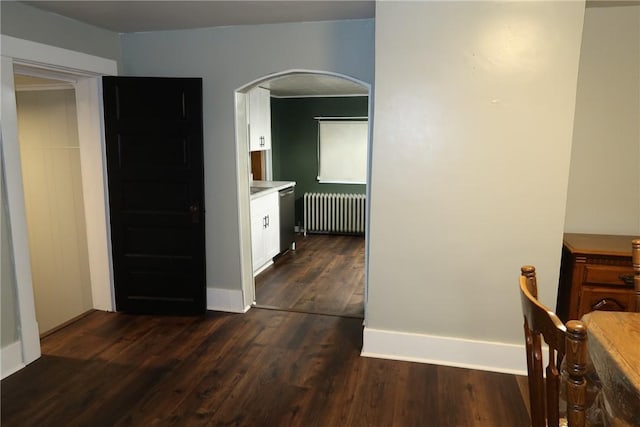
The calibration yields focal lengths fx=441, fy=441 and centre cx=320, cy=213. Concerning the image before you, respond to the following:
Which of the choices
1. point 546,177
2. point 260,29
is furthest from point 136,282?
point 546,177

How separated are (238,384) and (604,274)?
2.26 meters

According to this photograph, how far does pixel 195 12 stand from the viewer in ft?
9.79

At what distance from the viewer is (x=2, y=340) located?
2.73 metres

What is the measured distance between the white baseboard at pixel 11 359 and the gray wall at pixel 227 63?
4.61 feet

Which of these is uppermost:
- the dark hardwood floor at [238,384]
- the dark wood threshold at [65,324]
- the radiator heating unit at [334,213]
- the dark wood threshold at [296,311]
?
the radiator heating unit at [334,213]

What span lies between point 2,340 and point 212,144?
193 centimetres

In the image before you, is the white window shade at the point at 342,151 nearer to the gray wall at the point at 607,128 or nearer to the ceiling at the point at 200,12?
the ceiling at the point at 200,12

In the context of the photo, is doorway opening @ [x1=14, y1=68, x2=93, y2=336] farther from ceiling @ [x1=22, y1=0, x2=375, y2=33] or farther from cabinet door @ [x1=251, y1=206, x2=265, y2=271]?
cabinet door @ [x1=251, y1=206, x2=265, y2=271]

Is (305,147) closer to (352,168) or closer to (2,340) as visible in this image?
(352,168)

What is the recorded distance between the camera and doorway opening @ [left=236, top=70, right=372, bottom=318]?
12.3 feet

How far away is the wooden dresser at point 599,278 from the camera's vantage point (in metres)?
2.55

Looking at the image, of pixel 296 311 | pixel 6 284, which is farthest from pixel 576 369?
pixel 6 284

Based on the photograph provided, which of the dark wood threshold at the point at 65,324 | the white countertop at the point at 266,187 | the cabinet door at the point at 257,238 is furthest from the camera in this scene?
the white countertop at the point at 266,187

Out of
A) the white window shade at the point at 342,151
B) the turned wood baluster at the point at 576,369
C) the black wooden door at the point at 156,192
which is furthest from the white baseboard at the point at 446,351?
the white window shade at the point at 342,151
